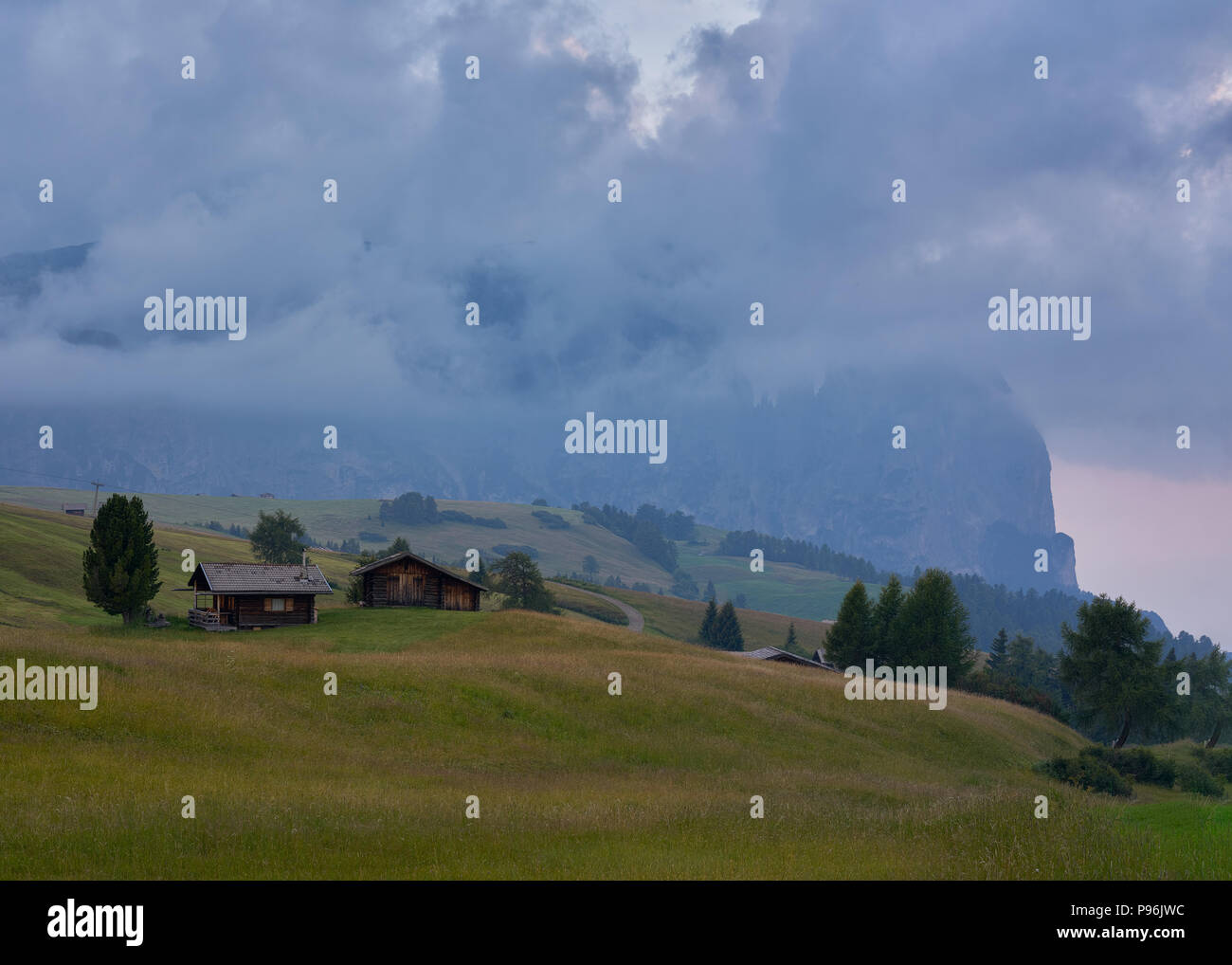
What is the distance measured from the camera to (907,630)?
9444 centimetres

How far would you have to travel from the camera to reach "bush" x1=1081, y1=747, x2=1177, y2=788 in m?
60.4

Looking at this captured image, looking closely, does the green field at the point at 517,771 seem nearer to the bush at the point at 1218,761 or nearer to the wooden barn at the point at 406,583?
the wooden barn at the point at 406,583

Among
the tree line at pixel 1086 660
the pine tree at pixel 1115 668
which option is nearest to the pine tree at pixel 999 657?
the tree line at pixel 1086 660

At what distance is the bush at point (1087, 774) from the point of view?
165 feet

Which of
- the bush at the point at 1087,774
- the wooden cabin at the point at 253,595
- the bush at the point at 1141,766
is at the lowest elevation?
the bush at the point at 1141,766

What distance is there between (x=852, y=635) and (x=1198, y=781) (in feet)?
134

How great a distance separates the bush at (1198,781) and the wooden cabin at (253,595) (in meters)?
65.3

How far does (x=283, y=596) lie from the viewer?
7688 centimetres

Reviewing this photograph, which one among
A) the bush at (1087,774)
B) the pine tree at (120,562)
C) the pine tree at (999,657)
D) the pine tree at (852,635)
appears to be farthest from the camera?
the pine tree at (999,657)

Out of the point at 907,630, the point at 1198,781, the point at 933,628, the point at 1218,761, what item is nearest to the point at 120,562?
the point at 907,630
